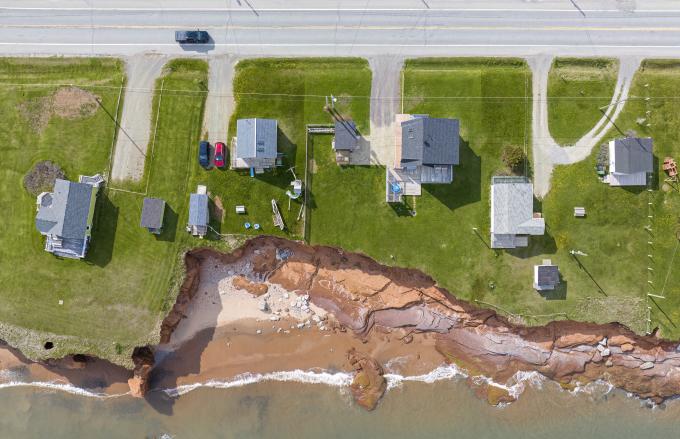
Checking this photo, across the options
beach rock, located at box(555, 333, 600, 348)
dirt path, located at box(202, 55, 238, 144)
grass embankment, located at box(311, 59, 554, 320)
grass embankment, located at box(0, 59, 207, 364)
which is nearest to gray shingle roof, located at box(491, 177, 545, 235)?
grass embankment, located at box(311, 59, 554, 320)

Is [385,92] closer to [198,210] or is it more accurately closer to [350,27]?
[350,27]

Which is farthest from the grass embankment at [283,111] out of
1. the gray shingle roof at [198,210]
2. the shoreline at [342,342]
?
the shoreline at [342,342]

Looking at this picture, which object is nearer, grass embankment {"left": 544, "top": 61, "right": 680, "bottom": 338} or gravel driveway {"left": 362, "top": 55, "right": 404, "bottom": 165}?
grass embankment {"left": 544, "top": 61, "right": 680, "bottom": 338}

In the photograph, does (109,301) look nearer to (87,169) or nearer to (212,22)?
(87,169)

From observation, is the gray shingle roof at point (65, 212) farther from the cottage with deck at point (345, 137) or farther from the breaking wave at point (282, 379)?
the cottage with deck at point (345, 137)

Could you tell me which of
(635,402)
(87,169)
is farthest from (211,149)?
(635,402)

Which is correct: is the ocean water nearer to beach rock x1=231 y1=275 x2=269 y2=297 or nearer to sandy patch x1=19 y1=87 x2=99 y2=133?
beach rock x1=231 y1=275 x2=269 y2=297
